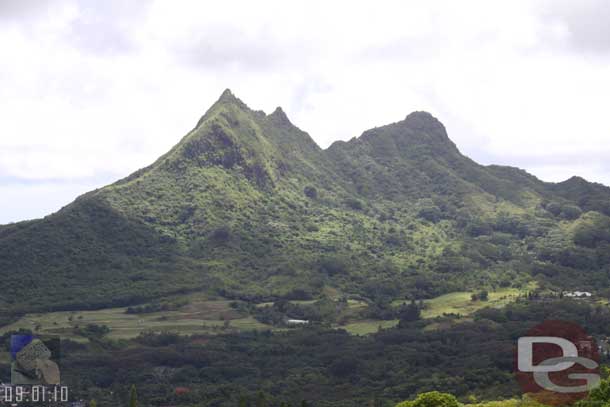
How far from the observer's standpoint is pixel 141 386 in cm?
12631

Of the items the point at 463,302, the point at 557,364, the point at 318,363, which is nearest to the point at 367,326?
the point at 463,302

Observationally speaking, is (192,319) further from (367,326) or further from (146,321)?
(367,326)

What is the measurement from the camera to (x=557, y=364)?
104 meters

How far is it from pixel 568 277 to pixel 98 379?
109 meters

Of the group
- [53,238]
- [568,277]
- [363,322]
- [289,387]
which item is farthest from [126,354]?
[568,277]

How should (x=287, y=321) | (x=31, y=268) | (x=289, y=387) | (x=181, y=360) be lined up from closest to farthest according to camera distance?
(x=289, y=387) → (x=181, y=360) → (x=287, y=321) → (x=31, y=268)

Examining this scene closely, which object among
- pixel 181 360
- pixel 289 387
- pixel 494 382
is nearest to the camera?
pixel 494 382

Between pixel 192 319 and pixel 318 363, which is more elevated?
pixel 192 319

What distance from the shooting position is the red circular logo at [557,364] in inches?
3524

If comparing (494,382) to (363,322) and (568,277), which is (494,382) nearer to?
(363,322)
